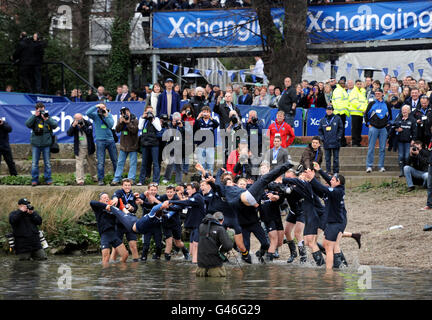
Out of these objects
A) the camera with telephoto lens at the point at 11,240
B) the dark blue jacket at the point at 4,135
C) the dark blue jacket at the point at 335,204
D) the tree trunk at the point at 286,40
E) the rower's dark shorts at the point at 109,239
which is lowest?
the camera with telephoto lens at the point at 11,240

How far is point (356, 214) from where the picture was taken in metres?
21.0

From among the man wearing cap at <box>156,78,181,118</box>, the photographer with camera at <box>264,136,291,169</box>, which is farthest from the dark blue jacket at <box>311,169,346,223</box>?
the man wearing cap at <box>156,78,181,118</box>

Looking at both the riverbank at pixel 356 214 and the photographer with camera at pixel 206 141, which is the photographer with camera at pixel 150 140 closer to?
the riverbank at pixel 356 214

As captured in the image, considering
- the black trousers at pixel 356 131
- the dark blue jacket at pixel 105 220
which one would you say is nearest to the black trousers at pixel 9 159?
the dark blue jacket at pixel 105 220

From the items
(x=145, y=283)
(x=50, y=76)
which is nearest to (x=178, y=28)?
(x=50, y=76)

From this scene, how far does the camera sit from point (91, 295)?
1376 centimetres

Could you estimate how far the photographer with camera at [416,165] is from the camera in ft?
71.4

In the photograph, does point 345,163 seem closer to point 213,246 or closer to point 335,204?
point 335,204

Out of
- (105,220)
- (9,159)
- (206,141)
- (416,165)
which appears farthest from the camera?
(9,159)

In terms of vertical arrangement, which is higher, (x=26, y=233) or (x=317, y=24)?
(x=317, y=24)

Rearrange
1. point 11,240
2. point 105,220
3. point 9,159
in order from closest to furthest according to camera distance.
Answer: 1. point 105,220
2. point 11,240
3. point 9,159

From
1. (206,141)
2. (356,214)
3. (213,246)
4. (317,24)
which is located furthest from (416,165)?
(213,246)

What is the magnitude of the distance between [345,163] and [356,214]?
3745mm

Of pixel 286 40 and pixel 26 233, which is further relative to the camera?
pixel 286 40
